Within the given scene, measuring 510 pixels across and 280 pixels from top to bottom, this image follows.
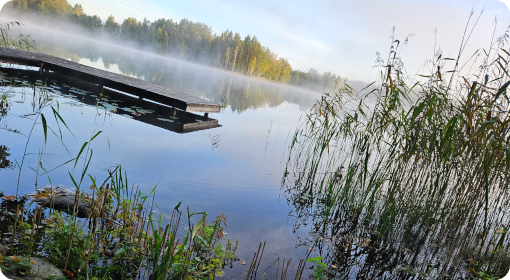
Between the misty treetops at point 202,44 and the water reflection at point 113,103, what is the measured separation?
147 ft

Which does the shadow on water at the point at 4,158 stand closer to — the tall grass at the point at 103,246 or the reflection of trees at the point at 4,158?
the reflection of trees at the point at 4,158

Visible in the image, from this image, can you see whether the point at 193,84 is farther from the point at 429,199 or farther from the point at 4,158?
the point at 429,199

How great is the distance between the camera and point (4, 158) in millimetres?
2695

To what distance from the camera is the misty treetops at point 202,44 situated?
5247 cm

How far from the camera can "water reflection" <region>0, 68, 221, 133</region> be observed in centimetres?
576

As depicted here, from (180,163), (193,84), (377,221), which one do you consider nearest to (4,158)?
(180,163)

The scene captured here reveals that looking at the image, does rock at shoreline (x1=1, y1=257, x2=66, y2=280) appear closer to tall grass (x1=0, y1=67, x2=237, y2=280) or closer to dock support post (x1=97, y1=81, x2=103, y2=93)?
tall grass (x1=0, y1=67, x2=237, y2=280)

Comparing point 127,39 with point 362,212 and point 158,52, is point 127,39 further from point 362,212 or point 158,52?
point 362,212

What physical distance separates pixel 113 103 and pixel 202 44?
5455 cm

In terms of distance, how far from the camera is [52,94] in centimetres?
573

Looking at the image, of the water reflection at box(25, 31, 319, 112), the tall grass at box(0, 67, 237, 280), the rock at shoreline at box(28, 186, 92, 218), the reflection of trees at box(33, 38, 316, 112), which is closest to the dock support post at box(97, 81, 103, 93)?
the water reflection at box(25, 31, 319, 112)

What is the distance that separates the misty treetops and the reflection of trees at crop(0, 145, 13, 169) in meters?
49.4

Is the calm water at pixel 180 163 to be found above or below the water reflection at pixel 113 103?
below

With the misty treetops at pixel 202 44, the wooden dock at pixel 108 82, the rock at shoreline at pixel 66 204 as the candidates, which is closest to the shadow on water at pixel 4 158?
the rock at shoreline at pixel 66 204
